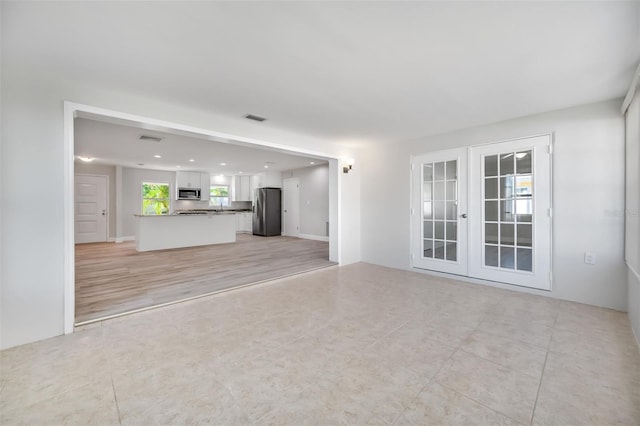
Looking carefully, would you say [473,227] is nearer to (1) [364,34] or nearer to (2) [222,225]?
(1) [364,34]

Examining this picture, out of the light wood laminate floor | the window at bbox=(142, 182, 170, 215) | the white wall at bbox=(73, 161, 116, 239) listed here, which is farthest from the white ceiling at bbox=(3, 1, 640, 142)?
the window at bbox=(142, 182, 170, 215)

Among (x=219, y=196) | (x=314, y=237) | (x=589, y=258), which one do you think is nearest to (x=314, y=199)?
(x=314, y=237)

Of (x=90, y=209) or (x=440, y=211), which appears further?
(x=90, y=209)

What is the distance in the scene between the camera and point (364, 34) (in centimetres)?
196

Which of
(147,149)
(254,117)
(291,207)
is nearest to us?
(254,117)

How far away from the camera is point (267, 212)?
9992 millimetres

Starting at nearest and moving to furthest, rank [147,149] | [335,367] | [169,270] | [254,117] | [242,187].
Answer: [335,367] < [254,117] < [169,270] < [147,149] < [242,187]

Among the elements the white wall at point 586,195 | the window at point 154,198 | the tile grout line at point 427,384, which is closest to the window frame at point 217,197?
the window at point 154,198

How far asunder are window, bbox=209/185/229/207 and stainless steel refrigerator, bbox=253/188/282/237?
1.81 meters

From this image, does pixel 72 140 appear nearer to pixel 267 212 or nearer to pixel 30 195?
pixel 30 195

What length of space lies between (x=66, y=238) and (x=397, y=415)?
3.12 metres

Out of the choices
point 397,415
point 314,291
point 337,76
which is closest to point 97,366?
point 397,415

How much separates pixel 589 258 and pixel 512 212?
95 centimetres

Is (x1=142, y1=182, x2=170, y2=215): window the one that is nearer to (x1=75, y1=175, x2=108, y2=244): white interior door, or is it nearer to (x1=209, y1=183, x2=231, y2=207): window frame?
(x1=75, y1=175, x2=108, y2=244): white interior door
